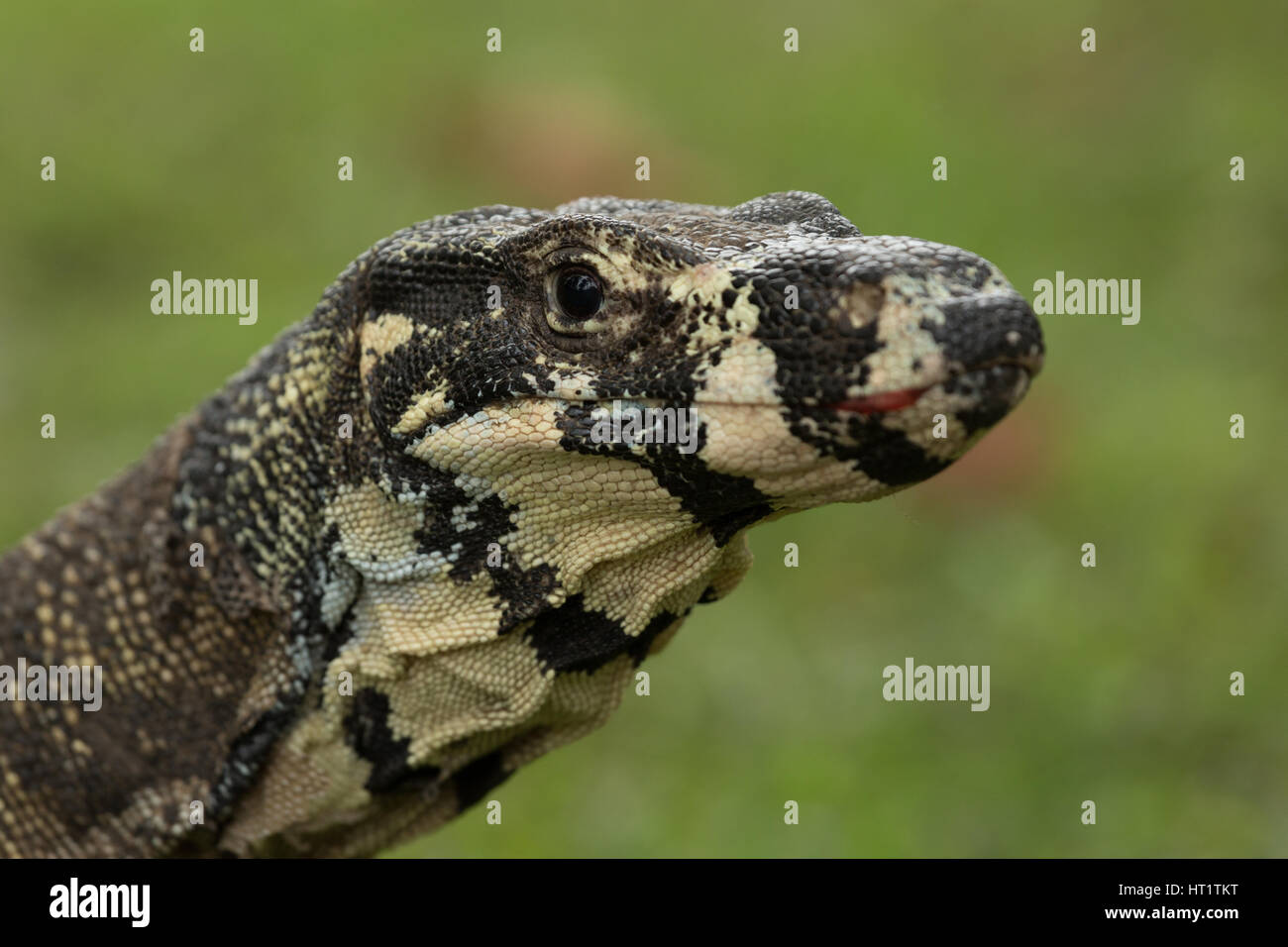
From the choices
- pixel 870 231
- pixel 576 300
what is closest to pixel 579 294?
pixel 576 300

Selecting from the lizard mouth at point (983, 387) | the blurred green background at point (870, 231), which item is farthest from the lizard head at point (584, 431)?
the blurred green background at point (870, 231)

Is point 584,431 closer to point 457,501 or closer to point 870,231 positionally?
point 457,501

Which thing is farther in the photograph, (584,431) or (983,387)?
(584,431)

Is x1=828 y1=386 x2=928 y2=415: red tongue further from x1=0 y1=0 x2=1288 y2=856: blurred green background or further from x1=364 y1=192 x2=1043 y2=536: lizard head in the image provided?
x1=0 y1=0 x2=1288 y2=856: blurred green background

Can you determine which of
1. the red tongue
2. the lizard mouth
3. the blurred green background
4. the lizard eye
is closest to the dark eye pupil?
the lizard eye

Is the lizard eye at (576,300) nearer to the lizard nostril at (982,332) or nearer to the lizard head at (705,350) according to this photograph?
the lizard head at (705,350)

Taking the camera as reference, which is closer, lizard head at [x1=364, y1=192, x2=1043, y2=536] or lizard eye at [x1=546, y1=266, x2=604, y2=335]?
lizard head at [x1=364, y1=192, x2=1043, y2=536]

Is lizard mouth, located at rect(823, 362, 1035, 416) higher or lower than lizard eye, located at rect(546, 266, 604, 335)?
lower
